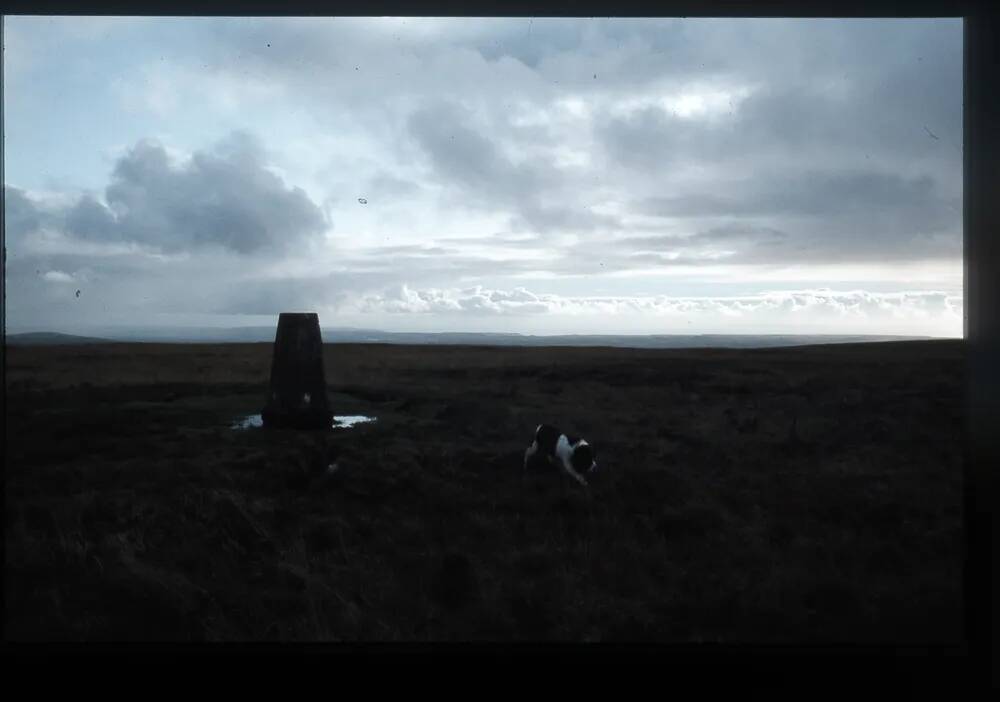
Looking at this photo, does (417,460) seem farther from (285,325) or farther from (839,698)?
(839,698)

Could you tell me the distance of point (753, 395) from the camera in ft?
64.1

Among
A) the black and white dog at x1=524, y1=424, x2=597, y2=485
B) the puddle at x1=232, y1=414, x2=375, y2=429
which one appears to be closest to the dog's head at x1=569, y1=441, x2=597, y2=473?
the black and white dog at x1=524, y1=424, x2=597, y2=485

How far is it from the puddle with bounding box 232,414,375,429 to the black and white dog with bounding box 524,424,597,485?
4.07 m

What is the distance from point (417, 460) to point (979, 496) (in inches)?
275

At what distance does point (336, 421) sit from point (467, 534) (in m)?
6.16

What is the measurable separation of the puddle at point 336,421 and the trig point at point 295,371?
57cm

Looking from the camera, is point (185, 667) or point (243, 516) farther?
point (243, 516)

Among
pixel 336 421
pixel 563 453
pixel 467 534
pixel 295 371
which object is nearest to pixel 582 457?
pixel 563 453

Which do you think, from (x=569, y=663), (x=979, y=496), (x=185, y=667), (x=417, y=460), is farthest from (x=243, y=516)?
(x=979, y=496)

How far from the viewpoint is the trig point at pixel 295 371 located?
10.0 metres

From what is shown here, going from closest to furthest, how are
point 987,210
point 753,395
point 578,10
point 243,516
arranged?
point 987,210 < point 578,10 < point 243,516 < point 753,395

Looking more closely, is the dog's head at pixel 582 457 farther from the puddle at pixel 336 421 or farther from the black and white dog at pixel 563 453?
the puddle at pixel 336 421

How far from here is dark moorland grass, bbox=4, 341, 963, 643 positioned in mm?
4055

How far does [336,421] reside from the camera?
11227mm
